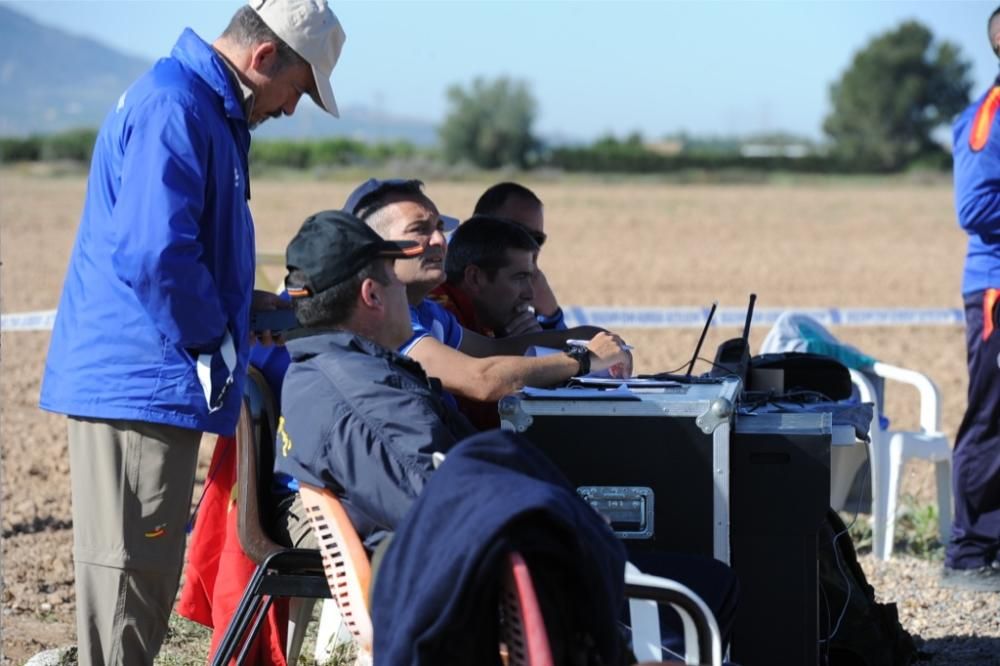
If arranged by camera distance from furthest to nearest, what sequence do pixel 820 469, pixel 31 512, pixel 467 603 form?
pixel 31 512 → pixel 820 469 → pixel 467 603

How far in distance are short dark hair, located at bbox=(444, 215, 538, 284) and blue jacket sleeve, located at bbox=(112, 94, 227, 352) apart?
4.49 feet

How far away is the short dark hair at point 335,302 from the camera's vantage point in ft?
10.5

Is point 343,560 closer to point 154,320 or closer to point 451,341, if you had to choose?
point 154,320

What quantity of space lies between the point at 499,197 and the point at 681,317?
596 centimetres

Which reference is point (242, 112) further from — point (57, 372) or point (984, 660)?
point (984, 660)

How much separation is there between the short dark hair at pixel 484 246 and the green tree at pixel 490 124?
86238 millimetres

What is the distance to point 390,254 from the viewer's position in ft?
10.6

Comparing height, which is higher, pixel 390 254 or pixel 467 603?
pixel 390 254

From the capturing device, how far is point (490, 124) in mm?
102062

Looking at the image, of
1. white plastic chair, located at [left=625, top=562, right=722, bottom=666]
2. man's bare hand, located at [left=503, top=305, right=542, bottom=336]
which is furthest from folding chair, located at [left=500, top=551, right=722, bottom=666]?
man's bare hand, located at [left=503, top=305, right=542, bottom=336]

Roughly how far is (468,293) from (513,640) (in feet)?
8.23

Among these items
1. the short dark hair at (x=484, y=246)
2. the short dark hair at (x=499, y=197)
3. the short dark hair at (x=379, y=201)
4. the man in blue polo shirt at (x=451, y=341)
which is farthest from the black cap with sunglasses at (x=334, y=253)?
the short dark hair at (x=499, y=197)

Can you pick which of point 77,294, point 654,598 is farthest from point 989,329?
point 77,294

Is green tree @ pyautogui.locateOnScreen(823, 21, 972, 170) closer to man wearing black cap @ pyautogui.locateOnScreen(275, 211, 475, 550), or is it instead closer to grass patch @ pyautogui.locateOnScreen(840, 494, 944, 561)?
grass patch @ pyautogui.locateOnScreen(840, 494, 944, 561)
